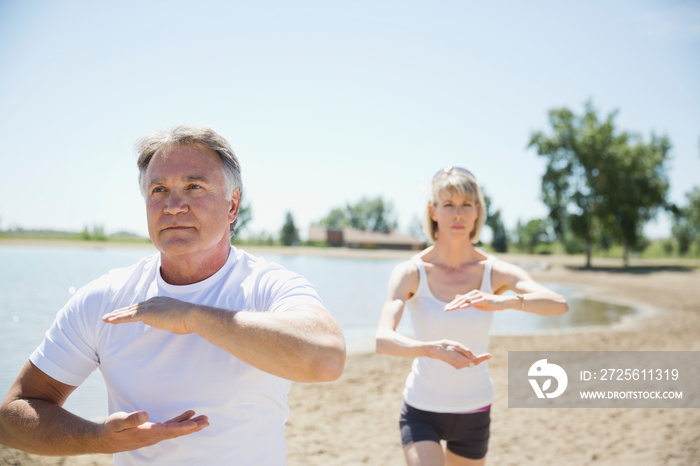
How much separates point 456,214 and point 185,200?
1982mm

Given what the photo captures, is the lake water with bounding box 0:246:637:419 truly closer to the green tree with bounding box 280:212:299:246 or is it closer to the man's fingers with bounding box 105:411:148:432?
the man's fingers with bounding box 105:411:148:432

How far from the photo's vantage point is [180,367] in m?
1.63

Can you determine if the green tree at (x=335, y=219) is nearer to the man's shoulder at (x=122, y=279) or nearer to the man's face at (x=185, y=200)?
the man's shoulder at (x=122, y=279)

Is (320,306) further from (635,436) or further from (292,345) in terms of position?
(635,436)

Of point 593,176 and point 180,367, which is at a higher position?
point 593,176

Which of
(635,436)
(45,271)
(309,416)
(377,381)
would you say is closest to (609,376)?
(635,436)

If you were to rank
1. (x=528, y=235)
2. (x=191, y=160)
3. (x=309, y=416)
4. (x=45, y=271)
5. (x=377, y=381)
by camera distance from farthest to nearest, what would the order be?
1. (x=528, y=235)
2. (x=45, y=271)
3. (x=377, y=381)
4. (x=309, y=416)
5. (x=191, y=160)

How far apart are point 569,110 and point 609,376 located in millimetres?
40468

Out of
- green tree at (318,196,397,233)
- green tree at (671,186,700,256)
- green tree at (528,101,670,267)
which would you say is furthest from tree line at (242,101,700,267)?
green tree at (318,196,397,233)

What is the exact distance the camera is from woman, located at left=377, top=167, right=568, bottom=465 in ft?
9.07

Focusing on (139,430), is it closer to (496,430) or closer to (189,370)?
(189,370)

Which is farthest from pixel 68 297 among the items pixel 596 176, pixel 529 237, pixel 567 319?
pixel 529 237

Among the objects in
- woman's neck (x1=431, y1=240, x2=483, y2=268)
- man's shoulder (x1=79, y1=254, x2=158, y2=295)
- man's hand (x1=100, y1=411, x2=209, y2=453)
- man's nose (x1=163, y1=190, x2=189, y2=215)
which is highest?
man's nose (x1=163, y1=190, x2=189, y2=215)

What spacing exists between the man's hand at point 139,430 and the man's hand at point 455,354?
55.5 inches
